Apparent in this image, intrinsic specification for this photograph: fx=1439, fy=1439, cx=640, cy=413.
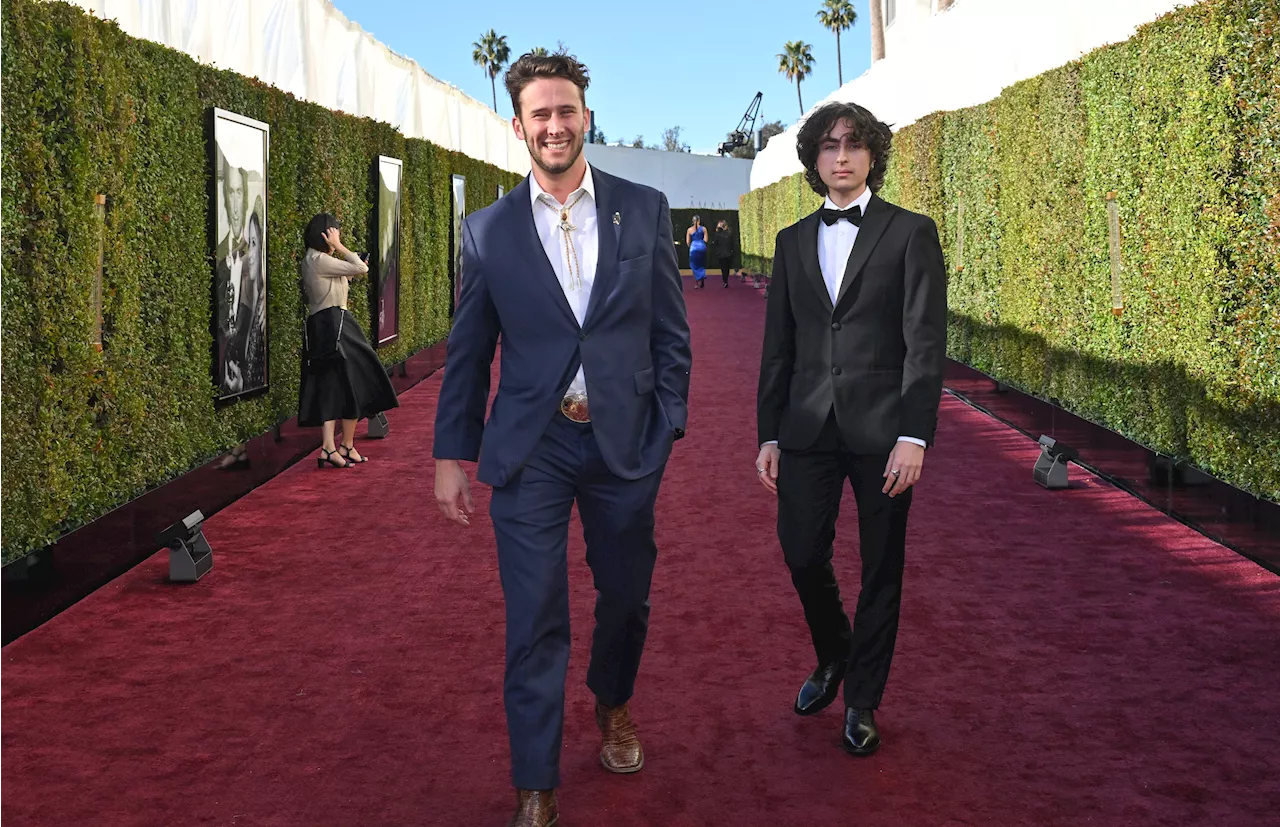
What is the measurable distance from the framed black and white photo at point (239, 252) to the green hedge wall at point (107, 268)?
0.12 meters

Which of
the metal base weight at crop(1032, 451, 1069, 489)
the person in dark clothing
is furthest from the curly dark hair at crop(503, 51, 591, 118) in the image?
the person in dark clothing

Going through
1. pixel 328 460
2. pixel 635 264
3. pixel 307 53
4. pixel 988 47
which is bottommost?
pixel 328 460

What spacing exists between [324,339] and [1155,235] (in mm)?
5484

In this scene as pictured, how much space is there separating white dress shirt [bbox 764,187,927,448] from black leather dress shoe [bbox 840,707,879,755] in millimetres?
1261

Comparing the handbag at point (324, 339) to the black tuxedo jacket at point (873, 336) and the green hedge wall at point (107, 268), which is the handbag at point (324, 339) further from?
the black tuxedo jacket at point (873, 336)

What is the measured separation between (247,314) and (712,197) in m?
62.1

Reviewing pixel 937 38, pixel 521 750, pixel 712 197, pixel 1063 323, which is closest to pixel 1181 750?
pixel 521 750

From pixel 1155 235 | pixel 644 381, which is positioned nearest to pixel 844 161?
pixel 644 381

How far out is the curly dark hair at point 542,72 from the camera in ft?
12.3

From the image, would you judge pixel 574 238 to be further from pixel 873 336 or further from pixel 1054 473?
pixel 1054 473

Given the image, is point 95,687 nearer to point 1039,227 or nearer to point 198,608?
point 198,608

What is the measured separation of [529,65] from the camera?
379 centimetres

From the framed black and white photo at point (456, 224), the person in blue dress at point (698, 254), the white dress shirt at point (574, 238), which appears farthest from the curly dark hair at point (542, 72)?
the person in blue dress at point (698, 254)

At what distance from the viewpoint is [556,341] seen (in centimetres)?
382
